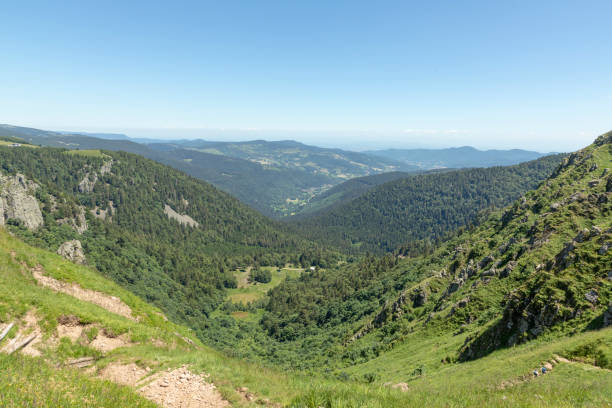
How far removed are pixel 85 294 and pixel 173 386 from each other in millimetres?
19729

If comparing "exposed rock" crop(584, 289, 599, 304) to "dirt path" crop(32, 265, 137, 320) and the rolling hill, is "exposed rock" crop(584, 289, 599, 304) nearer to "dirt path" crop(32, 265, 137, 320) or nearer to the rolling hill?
the rolling hill

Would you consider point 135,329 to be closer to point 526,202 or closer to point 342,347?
point 342,347

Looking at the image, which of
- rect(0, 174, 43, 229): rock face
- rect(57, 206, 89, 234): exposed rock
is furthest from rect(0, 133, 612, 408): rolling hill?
rect(57, 206, 89, 234): exposed rock

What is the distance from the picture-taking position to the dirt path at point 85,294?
81.9 ft

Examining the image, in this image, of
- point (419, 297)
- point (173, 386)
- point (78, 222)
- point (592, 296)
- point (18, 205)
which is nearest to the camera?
point (173, 386)

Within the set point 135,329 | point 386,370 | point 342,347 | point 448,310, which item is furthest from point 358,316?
point 135,329

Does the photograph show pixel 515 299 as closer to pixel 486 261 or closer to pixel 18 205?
pixel 486 261

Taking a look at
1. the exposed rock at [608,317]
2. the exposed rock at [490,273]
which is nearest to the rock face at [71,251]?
the exposed rock at [490,273]

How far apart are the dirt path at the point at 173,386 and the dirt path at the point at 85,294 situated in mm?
13329

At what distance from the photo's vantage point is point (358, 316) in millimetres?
88688

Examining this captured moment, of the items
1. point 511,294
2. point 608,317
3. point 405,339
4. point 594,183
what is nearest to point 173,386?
point 608,317

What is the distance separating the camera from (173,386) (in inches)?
527

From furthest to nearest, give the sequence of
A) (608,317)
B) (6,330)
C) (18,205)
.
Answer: (18,205)
(608,317)
(6,330)

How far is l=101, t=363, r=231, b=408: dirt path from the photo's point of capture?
12.4 m
